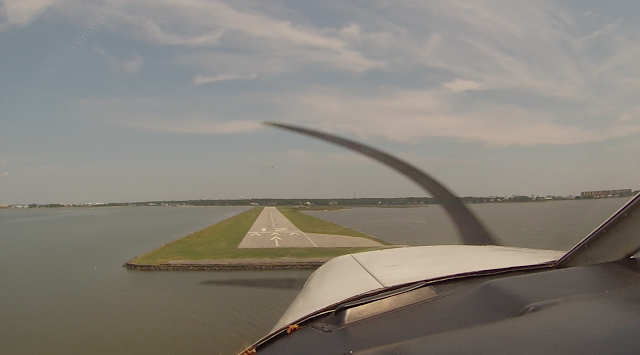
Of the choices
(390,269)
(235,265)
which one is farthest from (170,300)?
(390,269)

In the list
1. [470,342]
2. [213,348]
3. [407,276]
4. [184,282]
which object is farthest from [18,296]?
[470,342]

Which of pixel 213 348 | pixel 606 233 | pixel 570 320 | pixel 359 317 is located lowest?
pixel 213 348

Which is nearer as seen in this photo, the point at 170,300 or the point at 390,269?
the point at 390,269

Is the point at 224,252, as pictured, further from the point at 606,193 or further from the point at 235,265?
the point at 606,193

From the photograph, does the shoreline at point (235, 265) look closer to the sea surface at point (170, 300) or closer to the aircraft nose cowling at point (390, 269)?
the sea surface at point (170, 300)

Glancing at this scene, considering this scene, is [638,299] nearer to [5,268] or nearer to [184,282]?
[184,282]

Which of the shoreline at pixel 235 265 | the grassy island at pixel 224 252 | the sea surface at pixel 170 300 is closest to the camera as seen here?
the sea surface at pixel 170 300

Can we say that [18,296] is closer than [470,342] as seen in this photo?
No

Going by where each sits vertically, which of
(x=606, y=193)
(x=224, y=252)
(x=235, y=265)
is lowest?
(x=235, y=265)

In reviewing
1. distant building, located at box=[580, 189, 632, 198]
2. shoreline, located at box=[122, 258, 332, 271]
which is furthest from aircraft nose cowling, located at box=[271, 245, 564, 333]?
shoreline, located at box=[122, 258, 332, 271]

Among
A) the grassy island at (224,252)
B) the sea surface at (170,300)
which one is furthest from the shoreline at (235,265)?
the sea surface at (170,300)

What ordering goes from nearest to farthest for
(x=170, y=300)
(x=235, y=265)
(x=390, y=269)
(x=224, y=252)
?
(x=390, y=269)
(x=170, y=300)
(x=235, y=265)
(x=224, y=252)
